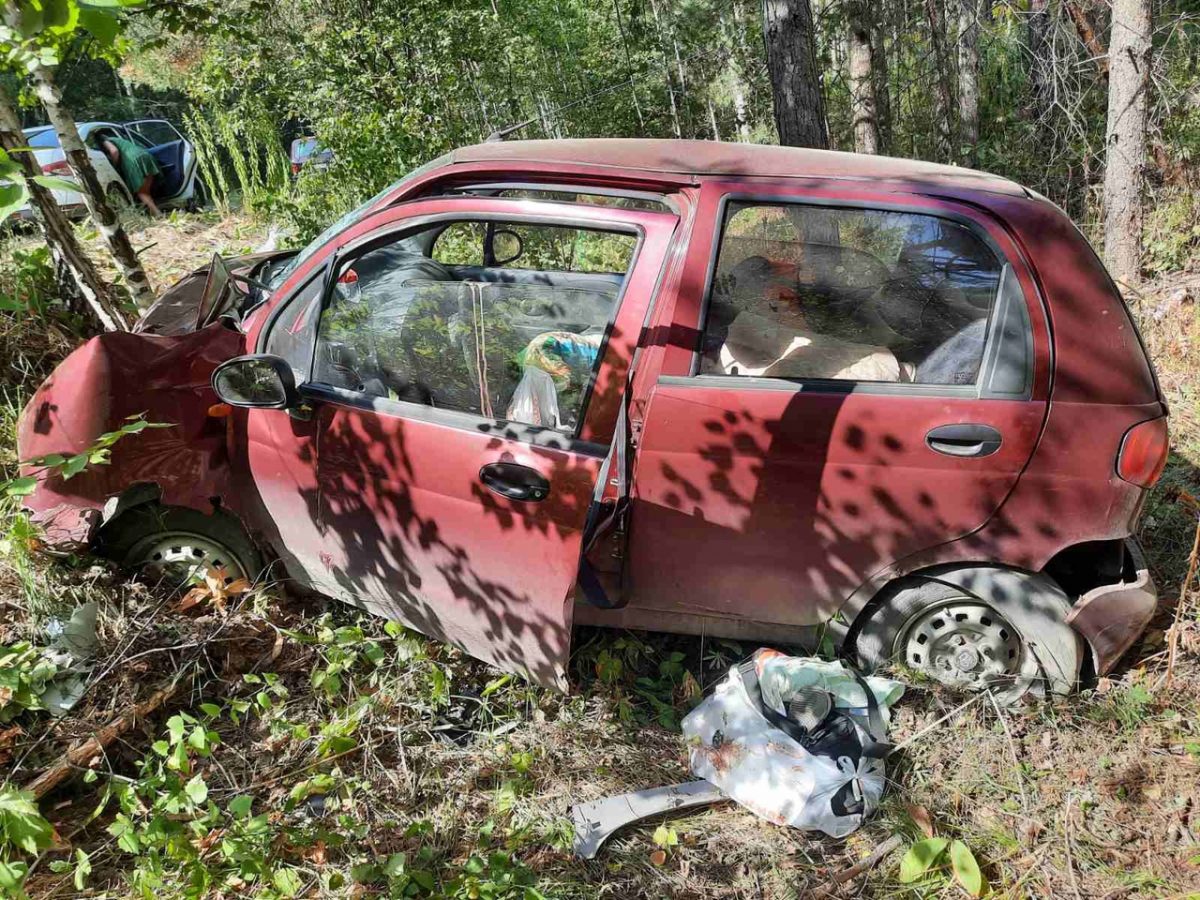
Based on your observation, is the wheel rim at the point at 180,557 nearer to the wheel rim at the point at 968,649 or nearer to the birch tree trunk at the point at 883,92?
the wheel rim at the point at 968,649

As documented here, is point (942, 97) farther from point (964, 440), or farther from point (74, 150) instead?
point (74, 150)

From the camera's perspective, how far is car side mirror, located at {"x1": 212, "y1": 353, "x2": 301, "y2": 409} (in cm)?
270

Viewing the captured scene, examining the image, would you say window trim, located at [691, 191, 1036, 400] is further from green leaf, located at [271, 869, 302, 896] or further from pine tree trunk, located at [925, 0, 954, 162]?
pine tree trunk, located at [925, 0, 954, 162]

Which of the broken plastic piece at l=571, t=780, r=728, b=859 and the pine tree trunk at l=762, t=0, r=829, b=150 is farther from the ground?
the pine tree trunk at l=762, t=0, r=829, b=150

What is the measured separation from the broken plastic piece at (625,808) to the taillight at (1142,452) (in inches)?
66.3

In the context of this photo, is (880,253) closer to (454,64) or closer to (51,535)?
(51,535)

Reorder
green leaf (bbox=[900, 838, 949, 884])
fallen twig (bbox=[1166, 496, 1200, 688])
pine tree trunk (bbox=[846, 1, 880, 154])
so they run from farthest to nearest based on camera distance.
A: pine tree trunk (bbox=[846, 1, 880, 154])
fallen twig (bbox=[1166, 496, 1200, 688])
green leaf (bbox=[900, 838, 949, 884])

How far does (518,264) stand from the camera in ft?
12.6

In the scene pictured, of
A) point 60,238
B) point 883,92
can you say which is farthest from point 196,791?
point 883,92

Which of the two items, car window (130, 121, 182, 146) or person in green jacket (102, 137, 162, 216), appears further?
car window (130, 121, 182, 146)

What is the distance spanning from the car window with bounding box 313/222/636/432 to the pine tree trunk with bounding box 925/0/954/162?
28.7ft

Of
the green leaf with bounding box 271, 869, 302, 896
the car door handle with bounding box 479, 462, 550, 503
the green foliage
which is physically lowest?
the green leaf with bounding box 271, 869, 302, 896

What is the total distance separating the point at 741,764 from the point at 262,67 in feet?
21.8

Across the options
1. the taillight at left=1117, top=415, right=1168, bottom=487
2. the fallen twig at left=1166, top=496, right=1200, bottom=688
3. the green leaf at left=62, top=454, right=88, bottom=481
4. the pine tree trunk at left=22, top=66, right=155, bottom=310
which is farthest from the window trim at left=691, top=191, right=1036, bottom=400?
the pine tree trunk at left=22, top=66, right=155, bottom=310
